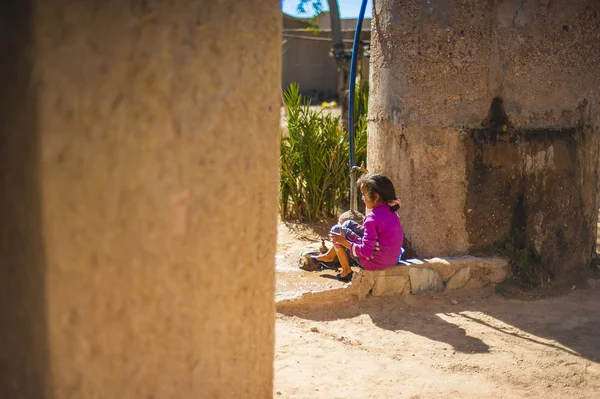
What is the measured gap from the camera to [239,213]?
1.36 meters

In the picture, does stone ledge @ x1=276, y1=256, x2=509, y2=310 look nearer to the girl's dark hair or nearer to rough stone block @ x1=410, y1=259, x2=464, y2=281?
rough stone block @ x1=410, y1=259, x2=464, y2=281

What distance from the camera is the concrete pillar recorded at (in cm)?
110

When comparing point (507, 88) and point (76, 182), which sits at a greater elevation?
point (507, 88)

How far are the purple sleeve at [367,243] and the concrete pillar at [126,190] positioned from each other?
8.86 ft

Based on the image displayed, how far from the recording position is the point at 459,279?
431 centimetres

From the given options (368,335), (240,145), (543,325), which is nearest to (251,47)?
(240,145)

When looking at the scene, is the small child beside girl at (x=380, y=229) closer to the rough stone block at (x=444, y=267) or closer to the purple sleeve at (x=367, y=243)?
the purple sleeve at (x=367, y=243)

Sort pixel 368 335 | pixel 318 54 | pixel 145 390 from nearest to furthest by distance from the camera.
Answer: pixel 145 390, pixel 368 335, pixel 318 54

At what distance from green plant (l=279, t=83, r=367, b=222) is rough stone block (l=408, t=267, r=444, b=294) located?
6.30 ft

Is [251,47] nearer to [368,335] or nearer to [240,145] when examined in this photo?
[240,145]

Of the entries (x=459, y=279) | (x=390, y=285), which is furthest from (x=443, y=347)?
(x=459, y=279)

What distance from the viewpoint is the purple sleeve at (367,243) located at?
4.05 m

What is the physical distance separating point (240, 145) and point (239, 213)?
0.43ft

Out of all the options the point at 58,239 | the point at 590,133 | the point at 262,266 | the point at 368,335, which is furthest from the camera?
the point at 590,133
